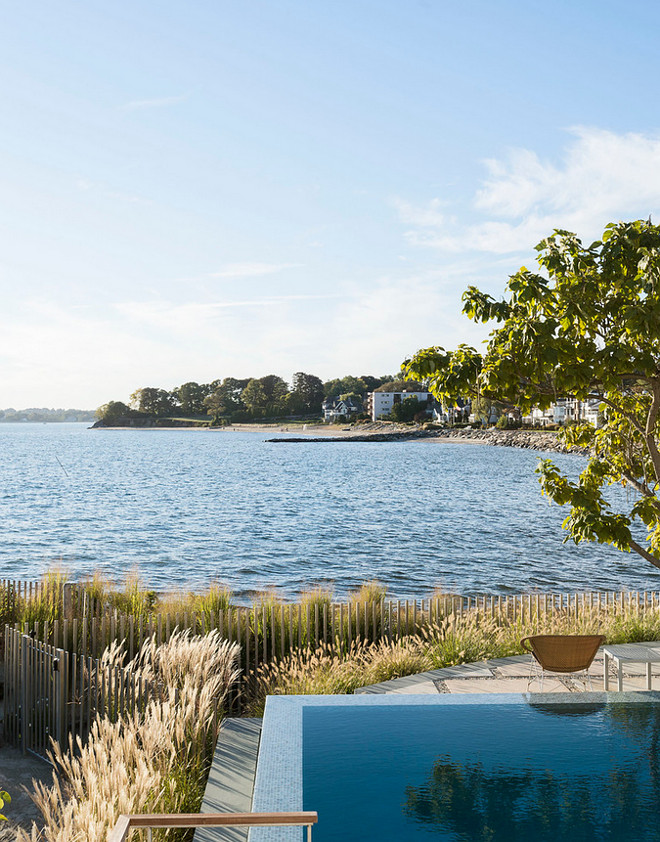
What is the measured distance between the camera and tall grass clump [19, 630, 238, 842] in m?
4.05

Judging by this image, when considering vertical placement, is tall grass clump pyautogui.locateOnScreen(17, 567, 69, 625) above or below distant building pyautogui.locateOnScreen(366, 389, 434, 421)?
below

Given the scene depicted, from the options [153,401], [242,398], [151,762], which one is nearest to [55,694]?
[151,762]

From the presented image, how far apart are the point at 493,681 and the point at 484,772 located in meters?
2.15

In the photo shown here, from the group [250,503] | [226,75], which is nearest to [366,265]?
[250,503]

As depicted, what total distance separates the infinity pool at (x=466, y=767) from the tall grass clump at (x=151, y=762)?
1.74 ft

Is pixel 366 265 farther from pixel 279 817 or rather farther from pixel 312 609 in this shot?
pixel 279 817

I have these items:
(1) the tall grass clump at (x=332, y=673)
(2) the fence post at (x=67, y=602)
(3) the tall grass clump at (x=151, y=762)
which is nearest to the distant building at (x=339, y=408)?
(2) the fence post at (x=67, y=602)

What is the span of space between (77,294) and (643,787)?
56175 mm

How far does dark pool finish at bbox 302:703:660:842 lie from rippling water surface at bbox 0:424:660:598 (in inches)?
497

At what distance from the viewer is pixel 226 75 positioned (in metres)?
13.5

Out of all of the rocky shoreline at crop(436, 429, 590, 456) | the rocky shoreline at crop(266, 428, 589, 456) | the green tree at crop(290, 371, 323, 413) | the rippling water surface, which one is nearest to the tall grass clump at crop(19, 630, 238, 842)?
the rippling water surface

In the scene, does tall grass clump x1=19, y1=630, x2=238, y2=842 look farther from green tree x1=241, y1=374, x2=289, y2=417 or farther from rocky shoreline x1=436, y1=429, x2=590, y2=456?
green tree x1=241, y1=374, x2=289, y2=417

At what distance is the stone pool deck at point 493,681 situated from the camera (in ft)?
24.8

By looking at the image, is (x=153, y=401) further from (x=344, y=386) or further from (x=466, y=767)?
(x=466, y=767)
